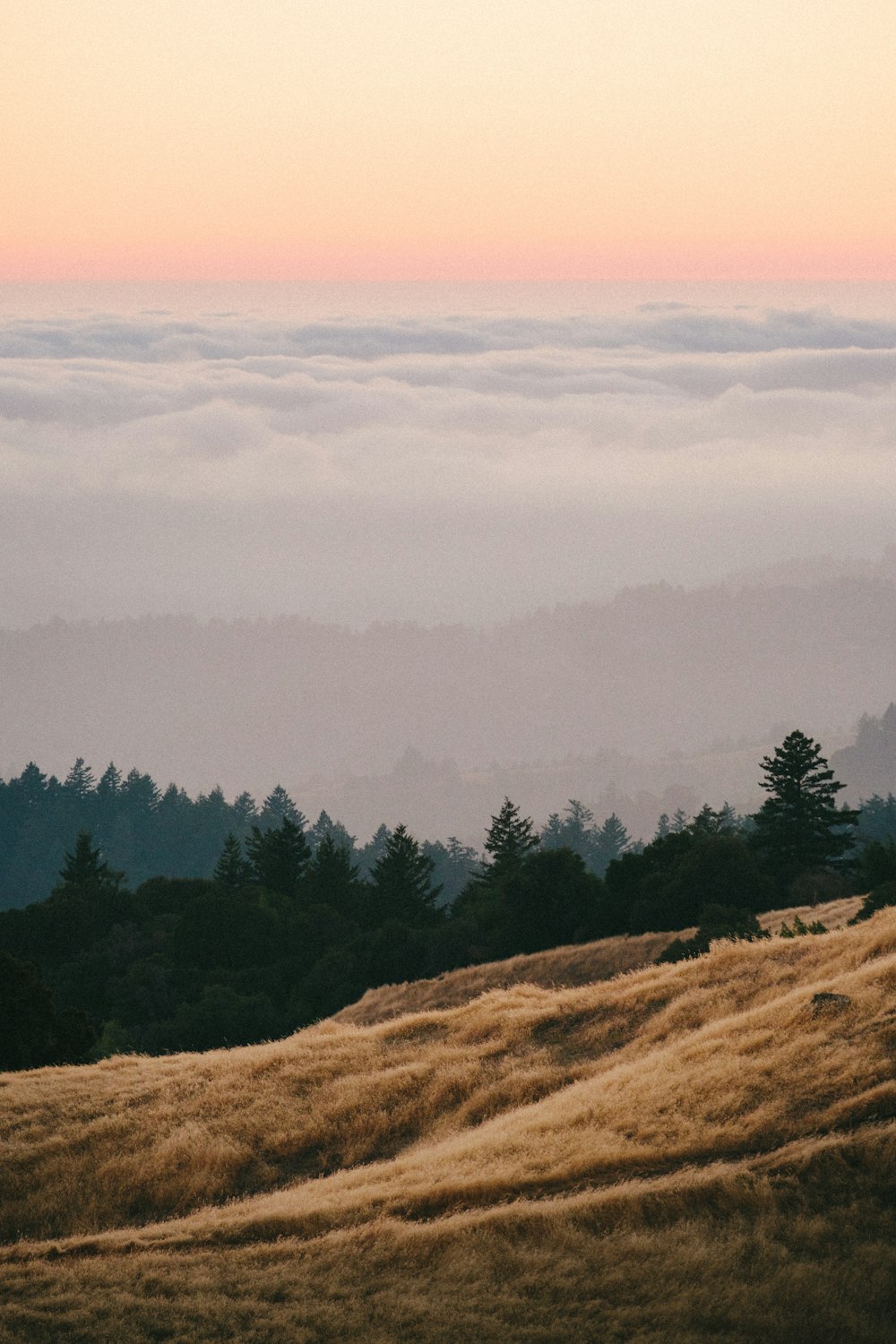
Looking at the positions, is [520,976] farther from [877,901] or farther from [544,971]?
[877,901]

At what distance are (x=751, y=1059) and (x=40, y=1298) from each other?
13.0 meters

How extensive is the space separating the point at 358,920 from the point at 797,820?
42.9m

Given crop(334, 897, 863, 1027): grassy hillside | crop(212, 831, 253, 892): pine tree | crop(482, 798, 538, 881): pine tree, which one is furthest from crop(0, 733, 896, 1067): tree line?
crop(482, 798, 538, 881): pine tree

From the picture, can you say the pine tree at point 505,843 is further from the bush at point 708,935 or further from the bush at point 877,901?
the bush at point 877,901

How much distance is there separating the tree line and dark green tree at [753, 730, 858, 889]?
5.8 inches

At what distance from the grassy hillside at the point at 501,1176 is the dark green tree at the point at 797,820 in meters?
61.0

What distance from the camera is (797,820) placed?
3597 inches

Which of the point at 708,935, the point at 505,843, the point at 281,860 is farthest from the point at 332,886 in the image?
the point at 708,935

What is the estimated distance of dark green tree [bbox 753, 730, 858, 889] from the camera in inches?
3531

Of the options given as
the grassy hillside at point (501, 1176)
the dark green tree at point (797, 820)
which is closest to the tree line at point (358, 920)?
the dark green tree at point (797, 820)

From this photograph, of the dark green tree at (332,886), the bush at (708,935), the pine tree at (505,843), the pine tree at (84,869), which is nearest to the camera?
the bush at (708,935)

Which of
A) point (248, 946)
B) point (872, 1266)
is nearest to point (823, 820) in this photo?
point (248, 946)

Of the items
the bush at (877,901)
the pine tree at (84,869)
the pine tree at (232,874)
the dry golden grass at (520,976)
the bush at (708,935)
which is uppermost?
the pine tree at (84,869)

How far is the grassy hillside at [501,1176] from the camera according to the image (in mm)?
15328
